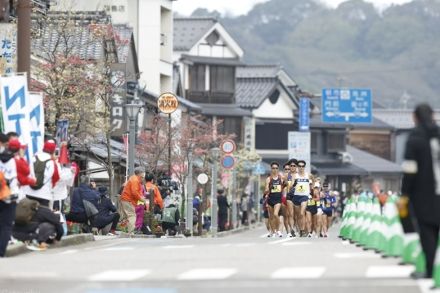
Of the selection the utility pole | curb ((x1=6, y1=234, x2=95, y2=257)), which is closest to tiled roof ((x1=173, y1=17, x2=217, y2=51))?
the utility pole

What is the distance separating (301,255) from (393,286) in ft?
15.2

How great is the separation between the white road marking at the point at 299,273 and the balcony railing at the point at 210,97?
5997 cm

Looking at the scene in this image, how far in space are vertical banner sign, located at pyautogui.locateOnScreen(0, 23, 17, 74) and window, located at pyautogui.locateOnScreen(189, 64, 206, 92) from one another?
4803 cm

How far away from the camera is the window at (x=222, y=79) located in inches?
3000

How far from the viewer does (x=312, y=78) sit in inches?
5896

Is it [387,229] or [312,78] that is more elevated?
[312,78]

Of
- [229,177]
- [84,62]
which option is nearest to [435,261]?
[84,62]

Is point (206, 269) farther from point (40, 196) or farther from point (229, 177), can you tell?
point (229, 177)

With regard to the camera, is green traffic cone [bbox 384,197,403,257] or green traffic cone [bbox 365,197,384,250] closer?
green traffic cone [bbox 384,197,403,257]

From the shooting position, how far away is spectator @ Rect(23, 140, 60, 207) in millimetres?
19453

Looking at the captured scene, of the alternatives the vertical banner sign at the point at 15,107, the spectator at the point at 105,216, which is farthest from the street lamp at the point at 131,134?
the vertical banner sign at the point at 15,107

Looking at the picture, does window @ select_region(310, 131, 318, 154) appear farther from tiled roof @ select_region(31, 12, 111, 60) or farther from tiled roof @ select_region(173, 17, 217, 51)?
tiled roof @ select_region(31, 12, 111, 60)

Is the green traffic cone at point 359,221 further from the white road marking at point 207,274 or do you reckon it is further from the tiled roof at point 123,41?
the tiled roof at point 123,41

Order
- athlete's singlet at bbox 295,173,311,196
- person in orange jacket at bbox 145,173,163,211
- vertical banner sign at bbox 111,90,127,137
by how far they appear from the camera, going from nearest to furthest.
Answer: athlete's singlet at bbox 295,173,311,196
person in orange jacket at bbox 145,173,163,211
vertical banner sign at bbox 111,90,127,137
